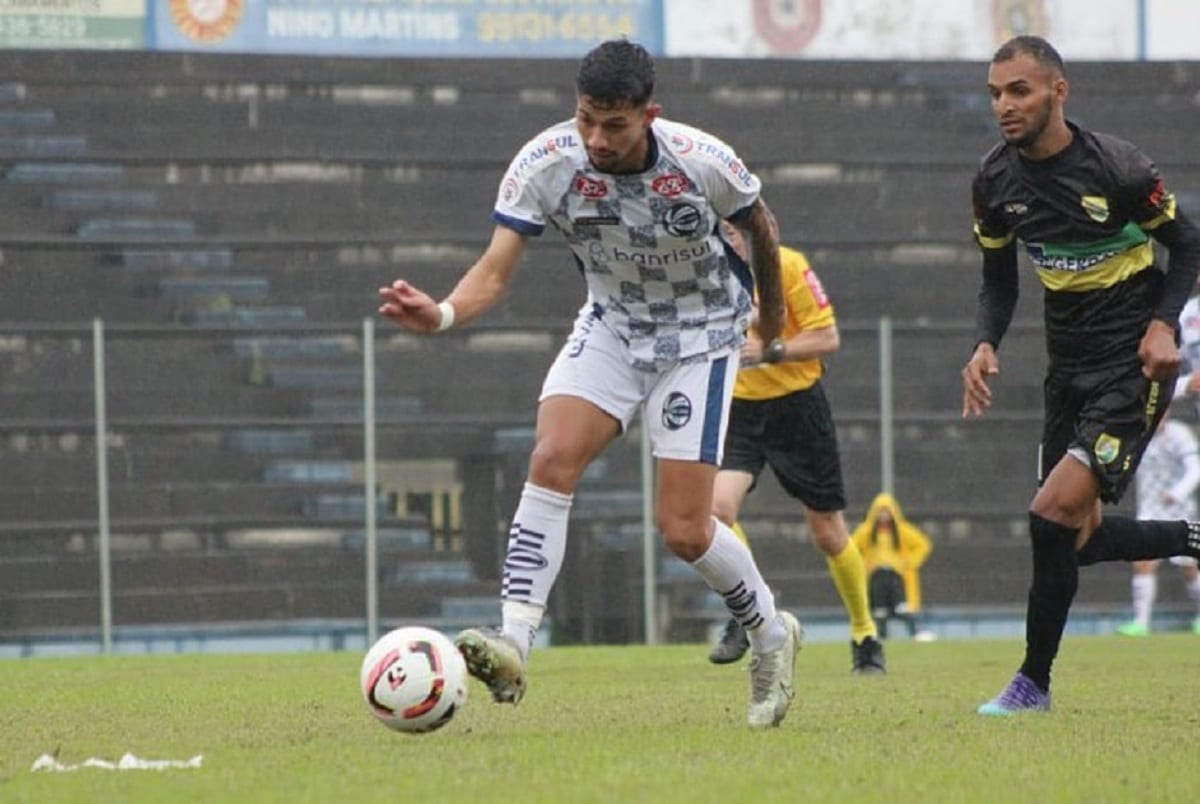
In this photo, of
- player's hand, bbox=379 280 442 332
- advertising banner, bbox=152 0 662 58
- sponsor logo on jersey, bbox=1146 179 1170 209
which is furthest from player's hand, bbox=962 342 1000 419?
advertising banner, bbox=152 0 662 58

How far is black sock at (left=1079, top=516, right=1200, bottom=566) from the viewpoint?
29.1 feet

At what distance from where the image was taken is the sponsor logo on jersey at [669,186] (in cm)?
725

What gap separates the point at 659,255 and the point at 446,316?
0.81m

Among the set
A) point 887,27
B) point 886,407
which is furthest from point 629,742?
point 887,27

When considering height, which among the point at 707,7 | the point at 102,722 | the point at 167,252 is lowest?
the point at 102,722

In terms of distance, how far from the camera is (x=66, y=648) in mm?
18312

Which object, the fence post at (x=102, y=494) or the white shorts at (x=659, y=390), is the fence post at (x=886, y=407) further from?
the white shorts at (x=659, y=390)

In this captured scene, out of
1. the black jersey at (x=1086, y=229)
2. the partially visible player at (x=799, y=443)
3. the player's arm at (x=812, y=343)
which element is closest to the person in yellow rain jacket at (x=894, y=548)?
the partially visible player at (x=799, y=443)

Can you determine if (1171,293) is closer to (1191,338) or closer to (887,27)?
(1191,338)

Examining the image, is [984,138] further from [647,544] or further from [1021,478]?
[647,544]

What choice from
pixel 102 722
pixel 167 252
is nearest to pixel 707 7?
pixel 167 252

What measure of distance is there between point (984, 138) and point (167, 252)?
795cm

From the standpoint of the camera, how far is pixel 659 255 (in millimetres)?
7367

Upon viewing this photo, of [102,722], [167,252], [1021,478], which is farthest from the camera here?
[167,252]
